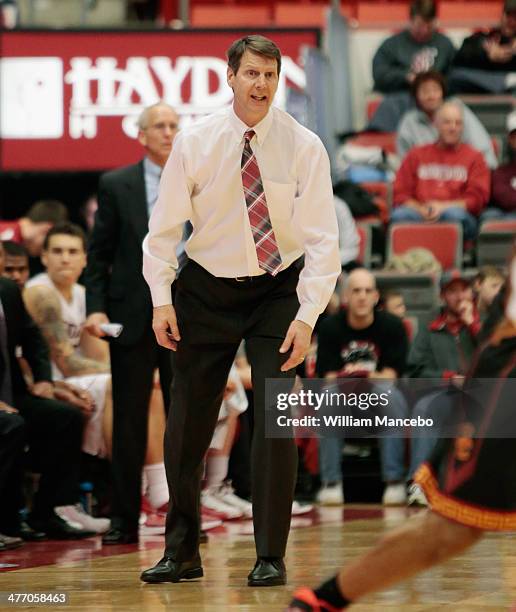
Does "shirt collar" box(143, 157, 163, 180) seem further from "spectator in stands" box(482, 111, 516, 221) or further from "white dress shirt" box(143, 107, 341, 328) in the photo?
"spectator in stands" box(482, 111, 516, 221)

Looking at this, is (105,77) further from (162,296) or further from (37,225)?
(162,296)

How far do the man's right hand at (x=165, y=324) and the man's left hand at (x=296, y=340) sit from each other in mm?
362

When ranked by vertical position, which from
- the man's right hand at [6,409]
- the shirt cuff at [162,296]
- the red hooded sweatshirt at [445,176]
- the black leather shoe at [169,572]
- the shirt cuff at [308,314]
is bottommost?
the black leather shoe at [169,572]

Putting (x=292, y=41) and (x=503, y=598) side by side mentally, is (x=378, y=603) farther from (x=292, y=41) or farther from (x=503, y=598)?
(x=292, y=41)

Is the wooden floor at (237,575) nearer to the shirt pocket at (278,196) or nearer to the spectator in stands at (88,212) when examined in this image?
the shirt pocket at (278,196)

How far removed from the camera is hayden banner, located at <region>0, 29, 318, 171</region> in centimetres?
974

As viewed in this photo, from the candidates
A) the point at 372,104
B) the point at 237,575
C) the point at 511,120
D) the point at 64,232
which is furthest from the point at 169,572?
the point at 372,104

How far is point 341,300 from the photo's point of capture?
8.52 metres

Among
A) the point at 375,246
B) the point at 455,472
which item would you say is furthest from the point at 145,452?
the point at 375,246

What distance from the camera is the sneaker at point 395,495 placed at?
700cm

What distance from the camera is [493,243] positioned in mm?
8625

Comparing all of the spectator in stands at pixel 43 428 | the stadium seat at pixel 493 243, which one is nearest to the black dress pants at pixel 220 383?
the spectator in stands at pixel 43 428

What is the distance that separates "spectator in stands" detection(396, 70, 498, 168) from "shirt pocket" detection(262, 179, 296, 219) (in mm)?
5398

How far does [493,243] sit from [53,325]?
3.50 metres
